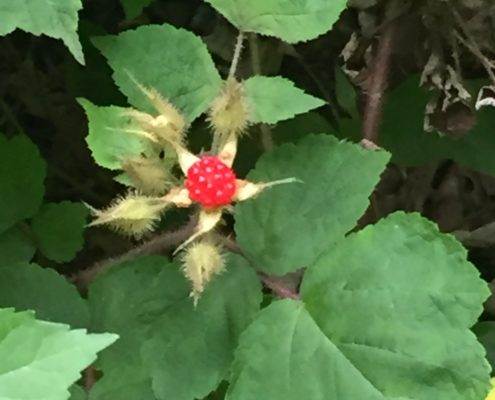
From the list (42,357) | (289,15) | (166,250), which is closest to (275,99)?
(289,15)

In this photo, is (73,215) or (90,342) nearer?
(90,342)

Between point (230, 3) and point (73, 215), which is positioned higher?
point (230, 3)

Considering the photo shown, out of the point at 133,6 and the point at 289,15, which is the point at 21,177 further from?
the point at 289,15

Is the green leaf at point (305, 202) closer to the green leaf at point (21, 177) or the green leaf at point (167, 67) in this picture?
the green leaf at point (167, 67)

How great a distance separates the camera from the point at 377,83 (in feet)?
3.49

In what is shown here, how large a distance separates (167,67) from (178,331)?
25 centimetres

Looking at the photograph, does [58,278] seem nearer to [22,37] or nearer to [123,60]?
[123,60]

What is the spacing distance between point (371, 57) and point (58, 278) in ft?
1.38

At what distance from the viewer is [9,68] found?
1.31 meters

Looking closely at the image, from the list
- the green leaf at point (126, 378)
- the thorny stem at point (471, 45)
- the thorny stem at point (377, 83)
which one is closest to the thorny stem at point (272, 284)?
the green leaf at point (126, 378)

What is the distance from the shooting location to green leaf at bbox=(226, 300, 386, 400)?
0.83 meters

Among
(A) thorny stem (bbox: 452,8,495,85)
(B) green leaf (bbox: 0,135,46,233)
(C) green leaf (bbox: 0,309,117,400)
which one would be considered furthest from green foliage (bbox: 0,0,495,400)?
(A) thorny stem (bbox: 452,8,495,85)

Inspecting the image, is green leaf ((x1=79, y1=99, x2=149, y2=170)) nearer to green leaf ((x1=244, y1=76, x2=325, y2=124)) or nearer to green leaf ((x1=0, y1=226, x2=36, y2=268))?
green leaf ((x1=244, y1=76, x2=325, y2=124))

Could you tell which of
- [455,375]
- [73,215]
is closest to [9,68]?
[73,215]
